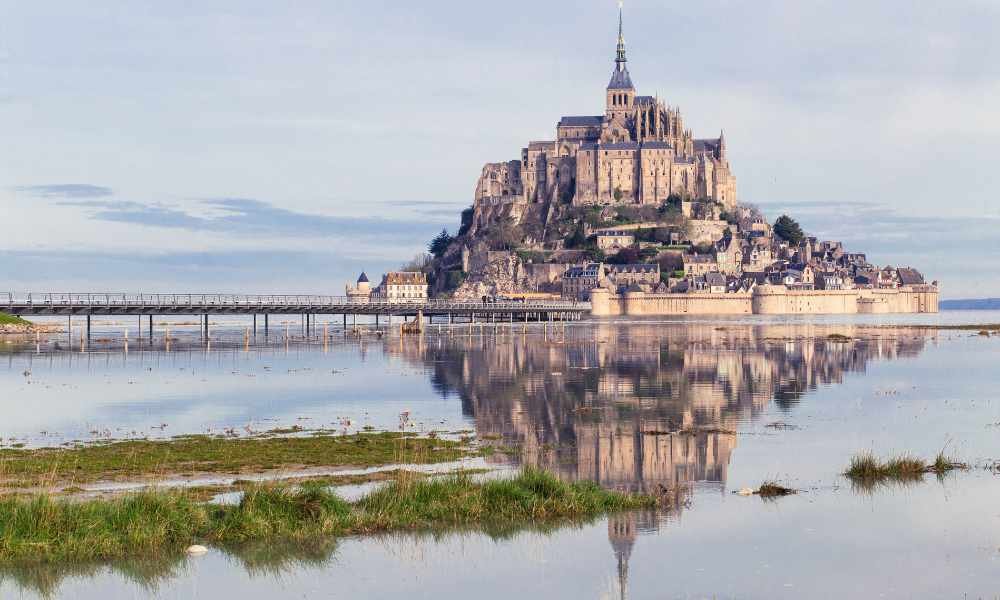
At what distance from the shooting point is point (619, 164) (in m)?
175

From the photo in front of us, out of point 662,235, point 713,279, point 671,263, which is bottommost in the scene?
point 713,279

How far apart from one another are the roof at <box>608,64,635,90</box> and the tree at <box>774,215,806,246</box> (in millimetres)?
32060

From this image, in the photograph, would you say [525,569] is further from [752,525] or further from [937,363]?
[937,363]

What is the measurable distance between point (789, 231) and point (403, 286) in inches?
2446

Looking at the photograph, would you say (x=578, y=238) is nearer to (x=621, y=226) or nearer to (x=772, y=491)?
(x=621, y=226)

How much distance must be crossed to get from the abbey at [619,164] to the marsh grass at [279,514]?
158414mm

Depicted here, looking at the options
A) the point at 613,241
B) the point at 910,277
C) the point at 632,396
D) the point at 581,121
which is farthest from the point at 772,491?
the point at 910,277

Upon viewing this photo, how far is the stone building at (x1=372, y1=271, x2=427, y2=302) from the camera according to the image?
172500mm

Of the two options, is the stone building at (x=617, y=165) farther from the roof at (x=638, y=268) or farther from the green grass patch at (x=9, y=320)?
the green grass patch at (x=9, y=320)

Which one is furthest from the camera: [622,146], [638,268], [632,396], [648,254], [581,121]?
[581,121]

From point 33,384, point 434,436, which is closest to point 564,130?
point 33,384

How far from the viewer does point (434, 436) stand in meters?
27.3

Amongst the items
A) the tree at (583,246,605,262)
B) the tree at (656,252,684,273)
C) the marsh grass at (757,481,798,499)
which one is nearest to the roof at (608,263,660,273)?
the tree at (656,252,684,273)

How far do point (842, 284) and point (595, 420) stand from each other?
15352cm
